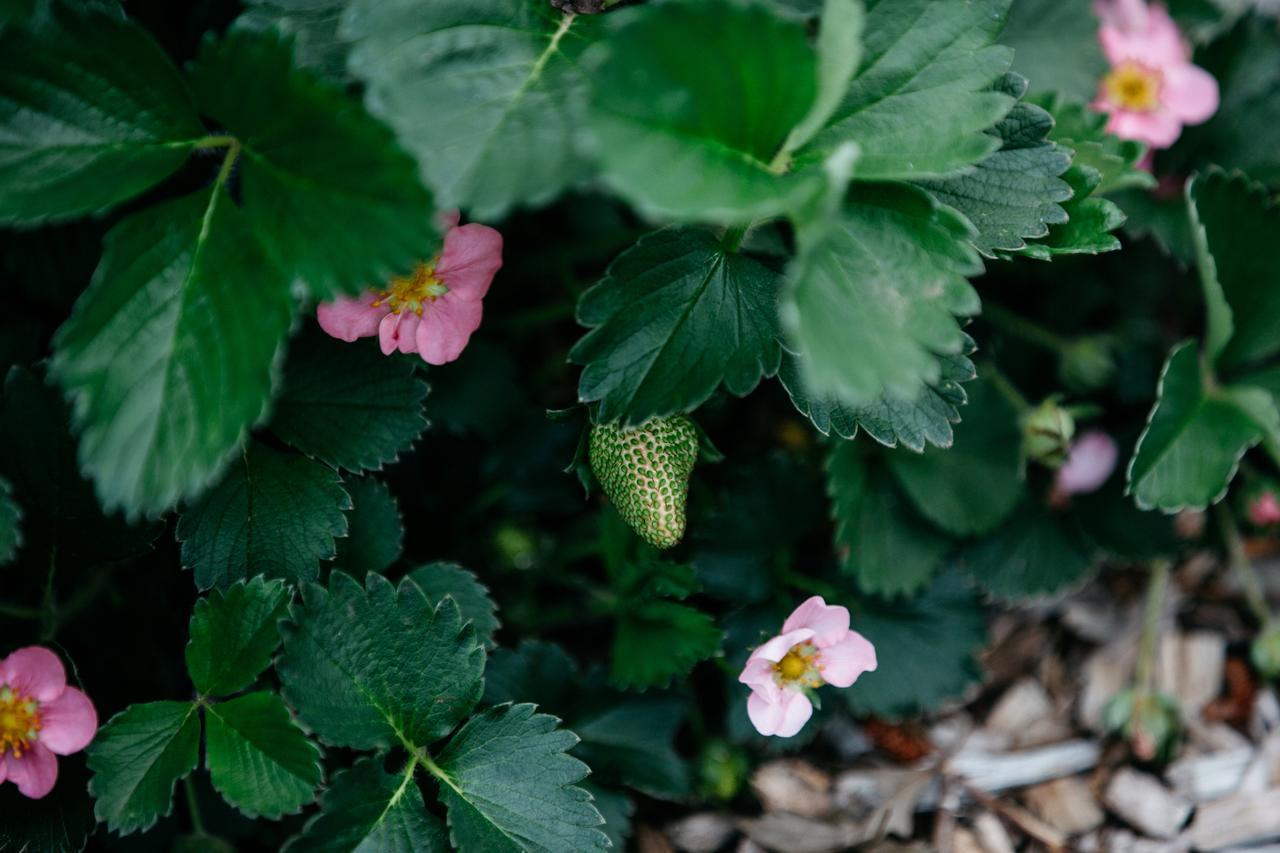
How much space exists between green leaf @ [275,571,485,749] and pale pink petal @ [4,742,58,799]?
343mm

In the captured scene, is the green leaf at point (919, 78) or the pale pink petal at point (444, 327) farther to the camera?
the pale pink petal at point (444, 327)

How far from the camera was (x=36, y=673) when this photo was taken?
1308 mm

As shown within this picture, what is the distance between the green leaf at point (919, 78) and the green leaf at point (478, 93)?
0.28 m

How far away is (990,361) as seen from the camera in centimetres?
173

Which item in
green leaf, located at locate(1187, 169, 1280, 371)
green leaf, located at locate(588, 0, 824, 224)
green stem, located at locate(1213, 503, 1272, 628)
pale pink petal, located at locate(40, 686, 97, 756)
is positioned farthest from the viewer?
green stem, located at locate(1213, 503, 1272, 628)

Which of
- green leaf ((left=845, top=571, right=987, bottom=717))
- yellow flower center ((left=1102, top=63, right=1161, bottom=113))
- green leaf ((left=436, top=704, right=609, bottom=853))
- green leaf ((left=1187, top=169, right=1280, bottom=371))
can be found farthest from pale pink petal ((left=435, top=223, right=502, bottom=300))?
yellow flower center ((left=1102, top=63, right=1161, bottom=113))

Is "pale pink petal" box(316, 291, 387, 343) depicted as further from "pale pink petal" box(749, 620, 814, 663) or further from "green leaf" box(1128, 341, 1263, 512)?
"green leaf" box(1128, 341, 1263, 512)

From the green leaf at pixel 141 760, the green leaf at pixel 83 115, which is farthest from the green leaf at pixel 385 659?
the green leaf at pixel 83 115

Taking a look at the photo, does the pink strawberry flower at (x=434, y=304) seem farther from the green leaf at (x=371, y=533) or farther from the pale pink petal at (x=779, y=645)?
the pale pink petal at (x=779, y=645)

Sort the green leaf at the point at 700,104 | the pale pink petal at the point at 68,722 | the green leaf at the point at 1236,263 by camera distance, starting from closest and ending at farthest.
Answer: the green leaf at the point at 700,104 < the pale pink petal at the point at 68,722 < the green leaf at the point at 1236,263

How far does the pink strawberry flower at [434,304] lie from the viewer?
1317 mm

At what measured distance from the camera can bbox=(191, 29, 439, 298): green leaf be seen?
1.07m

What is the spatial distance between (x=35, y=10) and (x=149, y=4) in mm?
473

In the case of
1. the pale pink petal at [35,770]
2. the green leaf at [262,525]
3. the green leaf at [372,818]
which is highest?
the green leaf at [262,525]
